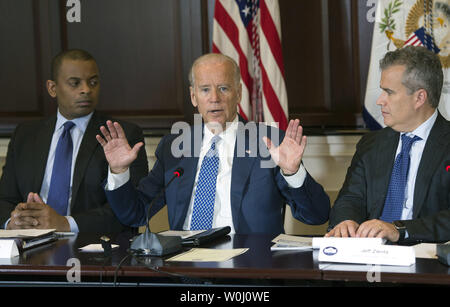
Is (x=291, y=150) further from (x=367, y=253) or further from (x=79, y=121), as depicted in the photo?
(x=79, y=121)

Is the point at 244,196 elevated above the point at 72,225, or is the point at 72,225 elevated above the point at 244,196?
the point at 244,196

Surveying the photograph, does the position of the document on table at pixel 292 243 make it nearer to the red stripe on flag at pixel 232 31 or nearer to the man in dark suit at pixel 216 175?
the man in dark suit at pixel 216 175

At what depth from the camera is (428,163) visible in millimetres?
2670

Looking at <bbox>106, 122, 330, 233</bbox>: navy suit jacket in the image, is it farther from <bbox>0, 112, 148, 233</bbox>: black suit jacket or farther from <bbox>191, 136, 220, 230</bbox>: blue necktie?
<bbox>0, 112, 148, 233</bbox>: black suit jacket

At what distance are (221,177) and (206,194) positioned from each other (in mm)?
119

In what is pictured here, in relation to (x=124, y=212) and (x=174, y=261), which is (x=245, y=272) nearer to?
(x=174, y=261)

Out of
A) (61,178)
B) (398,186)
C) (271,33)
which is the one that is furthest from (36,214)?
(271,33)

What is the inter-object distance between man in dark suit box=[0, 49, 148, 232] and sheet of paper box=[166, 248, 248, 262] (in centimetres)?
100

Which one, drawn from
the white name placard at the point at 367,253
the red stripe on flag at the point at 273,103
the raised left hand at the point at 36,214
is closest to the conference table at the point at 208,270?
the white name placard at the point at 367,253

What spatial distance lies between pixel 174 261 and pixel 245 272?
0.90 ft

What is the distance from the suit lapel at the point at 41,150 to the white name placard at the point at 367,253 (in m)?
1.89
